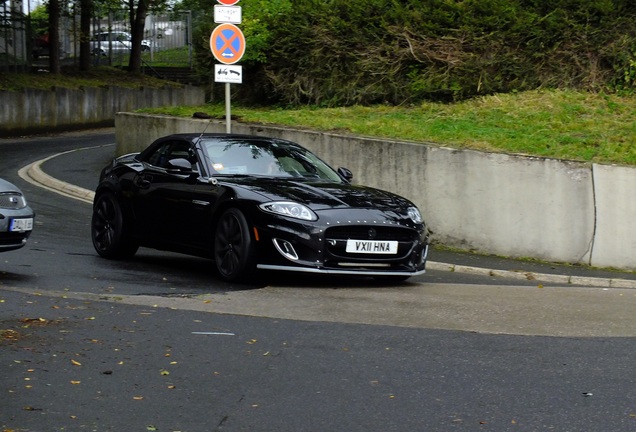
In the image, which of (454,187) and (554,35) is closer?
(454,187)

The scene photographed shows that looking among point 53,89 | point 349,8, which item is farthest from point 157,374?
point 53,89

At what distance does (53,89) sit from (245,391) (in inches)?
1238

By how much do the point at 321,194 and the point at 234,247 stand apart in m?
0.99

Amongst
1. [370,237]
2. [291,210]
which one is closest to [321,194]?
[291,210]

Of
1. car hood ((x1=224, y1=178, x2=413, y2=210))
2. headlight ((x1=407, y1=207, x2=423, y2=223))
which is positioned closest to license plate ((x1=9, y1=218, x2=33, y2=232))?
car hood ((x1=224, y1=178, x2=413, y2=210))

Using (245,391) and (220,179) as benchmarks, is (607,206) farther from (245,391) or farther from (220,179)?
(245,391)

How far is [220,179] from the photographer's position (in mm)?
11398

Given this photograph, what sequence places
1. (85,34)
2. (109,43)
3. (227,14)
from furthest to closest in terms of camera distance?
(109,43)
(85,34)
(227,14)

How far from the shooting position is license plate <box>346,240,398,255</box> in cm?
1062

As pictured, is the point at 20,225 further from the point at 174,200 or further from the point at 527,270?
the point at 527,270

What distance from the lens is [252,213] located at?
1070cm

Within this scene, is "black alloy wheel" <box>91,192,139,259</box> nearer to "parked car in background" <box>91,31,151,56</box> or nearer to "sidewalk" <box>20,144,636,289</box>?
"sidewalk" <box>20,144,636,289</box>

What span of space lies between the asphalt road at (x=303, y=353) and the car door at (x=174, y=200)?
1.37 ft

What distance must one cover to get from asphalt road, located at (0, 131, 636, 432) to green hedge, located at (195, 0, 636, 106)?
737cm
